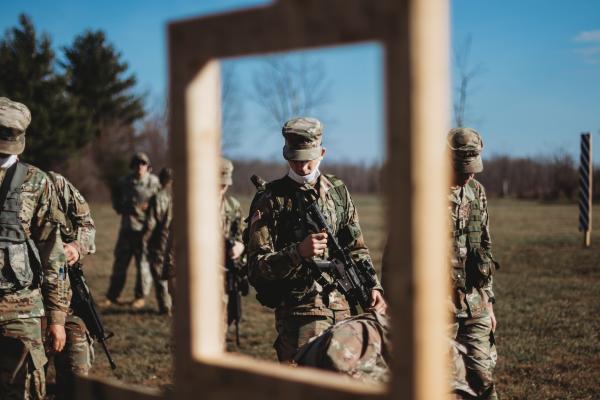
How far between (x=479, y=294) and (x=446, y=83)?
3588mm

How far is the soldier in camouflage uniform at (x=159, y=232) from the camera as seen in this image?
9.05 meters

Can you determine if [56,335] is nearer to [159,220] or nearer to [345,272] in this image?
[345,272]

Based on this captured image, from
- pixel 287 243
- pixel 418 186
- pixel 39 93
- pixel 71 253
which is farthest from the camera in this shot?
pixel 39 93

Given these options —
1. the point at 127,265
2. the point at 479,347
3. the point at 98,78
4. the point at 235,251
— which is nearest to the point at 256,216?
the point at 479,347

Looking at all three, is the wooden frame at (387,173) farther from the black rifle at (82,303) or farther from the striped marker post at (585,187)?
the striped marker post at (585,187)

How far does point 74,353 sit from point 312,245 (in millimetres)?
1793

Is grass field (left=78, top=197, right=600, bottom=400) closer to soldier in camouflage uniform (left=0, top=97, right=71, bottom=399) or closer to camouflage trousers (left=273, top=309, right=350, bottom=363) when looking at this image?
camouflage trousers (left=273, top=309, right=350, bottom=363)

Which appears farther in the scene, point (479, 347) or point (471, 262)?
point (471, 262)

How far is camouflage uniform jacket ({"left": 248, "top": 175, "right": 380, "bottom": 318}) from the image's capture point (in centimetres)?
373

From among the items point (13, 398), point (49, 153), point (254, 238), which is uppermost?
point (49, 153)

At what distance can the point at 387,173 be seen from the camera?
3.92ft

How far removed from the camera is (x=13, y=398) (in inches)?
127

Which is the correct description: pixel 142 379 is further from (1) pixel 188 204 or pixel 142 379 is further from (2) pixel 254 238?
(1) pixel 188 204

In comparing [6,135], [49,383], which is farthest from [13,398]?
[49,383]
